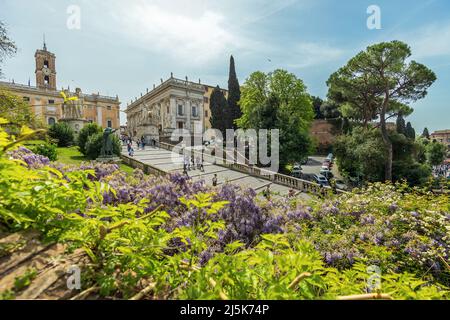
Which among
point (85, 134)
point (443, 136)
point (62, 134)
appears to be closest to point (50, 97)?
point (62, 134)

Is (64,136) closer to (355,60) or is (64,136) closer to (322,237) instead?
(322,237)

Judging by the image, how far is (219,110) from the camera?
47031 mm

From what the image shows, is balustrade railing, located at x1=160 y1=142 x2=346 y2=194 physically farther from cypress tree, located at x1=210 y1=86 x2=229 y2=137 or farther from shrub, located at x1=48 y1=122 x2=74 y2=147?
cypress tree, located at x1=210 y1=86 x2=229 y2=137

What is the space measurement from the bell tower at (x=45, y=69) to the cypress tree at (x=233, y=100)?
148 feet

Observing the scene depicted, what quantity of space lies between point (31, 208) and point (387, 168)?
84.6 ft

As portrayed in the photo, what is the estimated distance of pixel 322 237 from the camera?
136 inches

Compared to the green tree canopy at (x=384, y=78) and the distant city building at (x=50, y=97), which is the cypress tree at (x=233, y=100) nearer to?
the green tree canopy at (x=384, y=78)

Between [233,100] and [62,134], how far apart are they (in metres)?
31.2

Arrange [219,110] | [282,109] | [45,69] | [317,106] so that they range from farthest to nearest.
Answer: [317,106] → [45,69] → [219,110] → [282,109]

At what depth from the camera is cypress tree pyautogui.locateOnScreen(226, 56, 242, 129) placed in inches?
1794

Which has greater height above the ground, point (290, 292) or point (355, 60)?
point (355, 60)

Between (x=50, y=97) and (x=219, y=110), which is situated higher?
(x=50, y=97)

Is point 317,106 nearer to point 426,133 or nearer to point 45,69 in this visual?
point 426,133
